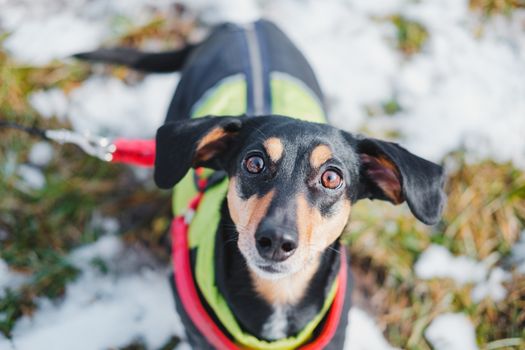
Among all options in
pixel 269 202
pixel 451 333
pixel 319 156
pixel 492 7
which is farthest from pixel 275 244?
pixel 492 7

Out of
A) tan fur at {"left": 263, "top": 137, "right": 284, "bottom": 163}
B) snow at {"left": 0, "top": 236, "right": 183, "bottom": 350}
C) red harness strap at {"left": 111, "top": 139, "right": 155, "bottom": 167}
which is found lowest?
snow at {"left": 0, "top": 236, "right": 183, "bottom": 350}

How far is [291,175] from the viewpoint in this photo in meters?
2.16

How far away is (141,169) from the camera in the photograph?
377 centimetres

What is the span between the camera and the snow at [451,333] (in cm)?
323

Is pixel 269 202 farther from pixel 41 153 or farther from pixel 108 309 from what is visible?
pixel 41 153

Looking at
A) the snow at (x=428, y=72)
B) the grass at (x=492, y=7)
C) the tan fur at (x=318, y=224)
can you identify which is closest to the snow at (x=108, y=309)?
the tan fur at (x=318, y=224)

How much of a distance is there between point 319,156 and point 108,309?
1711 mm

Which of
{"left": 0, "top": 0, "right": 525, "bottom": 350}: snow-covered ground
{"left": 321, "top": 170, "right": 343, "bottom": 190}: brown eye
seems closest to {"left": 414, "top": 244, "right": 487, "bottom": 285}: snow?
{"left": 0, "top": 0, "right": 525, "bottom": 350}: snow-covered ground

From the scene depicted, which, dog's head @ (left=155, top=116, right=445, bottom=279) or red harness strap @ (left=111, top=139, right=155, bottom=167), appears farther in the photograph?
red harness strap @ (left=111, top=139, right=155, bottom=167)

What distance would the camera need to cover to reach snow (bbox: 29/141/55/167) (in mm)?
3664

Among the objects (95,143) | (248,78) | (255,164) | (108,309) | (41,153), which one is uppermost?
(255,164)

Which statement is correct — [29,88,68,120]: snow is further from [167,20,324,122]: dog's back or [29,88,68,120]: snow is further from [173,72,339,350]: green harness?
[173,72,339,350]: green harness

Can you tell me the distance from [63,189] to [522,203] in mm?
2941

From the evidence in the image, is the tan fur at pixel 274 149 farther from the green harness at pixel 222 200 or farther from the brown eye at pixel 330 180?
the green harness at pixel 222 200
